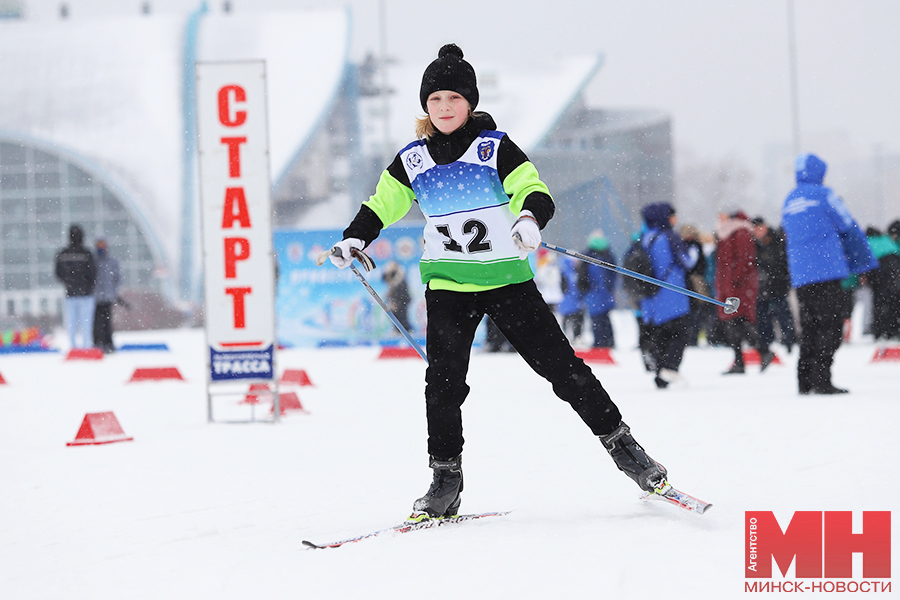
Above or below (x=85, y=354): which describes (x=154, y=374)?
below

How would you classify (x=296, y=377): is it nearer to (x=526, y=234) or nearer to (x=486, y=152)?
(x=486, y=152)

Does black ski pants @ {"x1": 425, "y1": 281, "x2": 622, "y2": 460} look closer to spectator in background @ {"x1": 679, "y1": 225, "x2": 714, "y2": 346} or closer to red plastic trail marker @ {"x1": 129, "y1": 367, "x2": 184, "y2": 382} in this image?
spectator in background @ {"x1": 679, "y1": 225, "x2": 714, "y2": 346}

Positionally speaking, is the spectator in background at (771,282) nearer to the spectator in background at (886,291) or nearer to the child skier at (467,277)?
the spectator in background at (886,291)

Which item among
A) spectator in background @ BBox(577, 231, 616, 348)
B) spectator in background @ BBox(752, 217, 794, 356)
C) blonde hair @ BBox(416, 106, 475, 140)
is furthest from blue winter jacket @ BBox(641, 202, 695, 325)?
blonde hair @ BBox(416, 106, 475, 140)

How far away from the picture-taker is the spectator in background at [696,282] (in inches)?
382

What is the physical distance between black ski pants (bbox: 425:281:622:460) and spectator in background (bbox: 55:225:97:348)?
12422 mm

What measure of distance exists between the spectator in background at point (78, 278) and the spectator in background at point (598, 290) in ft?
22.9

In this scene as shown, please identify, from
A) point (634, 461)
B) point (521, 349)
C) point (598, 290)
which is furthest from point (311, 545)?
point (598, 290)

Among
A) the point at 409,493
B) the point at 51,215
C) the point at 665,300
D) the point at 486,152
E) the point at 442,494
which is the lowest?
the point at 409,493

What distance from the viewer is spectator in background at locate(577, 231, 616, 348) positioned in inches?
523

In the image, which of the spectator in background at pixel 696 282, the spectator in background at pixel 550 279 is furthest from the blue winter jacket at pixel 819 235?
the spectator in background at pixel 550 279

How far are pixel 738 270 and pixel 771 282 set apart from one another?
2.09 metres

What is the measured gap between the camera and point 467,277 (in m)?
3.54

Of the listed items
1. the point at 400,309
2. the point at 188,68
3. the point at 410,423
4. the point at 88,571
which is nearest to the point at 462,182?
the point at 88,571
